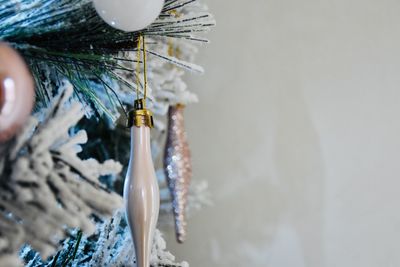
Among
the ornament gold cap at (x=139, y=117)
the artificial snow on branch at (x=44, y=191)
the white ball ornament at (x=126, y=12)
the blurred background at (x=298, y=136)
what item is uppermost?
the blurred background at (x=298, y=136)

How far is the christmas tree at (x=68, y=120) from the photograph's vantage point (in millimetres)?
263

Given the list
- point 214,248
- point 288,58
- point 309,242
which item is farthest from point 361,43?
point 214,248

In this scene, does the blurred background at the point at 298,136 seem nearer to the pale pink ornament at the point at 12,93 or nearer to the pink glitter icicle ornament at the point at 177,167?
the pink glitter icicle ornament at the point at 177,167

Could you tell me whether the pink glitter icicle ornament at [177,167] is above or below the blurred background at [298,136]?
below

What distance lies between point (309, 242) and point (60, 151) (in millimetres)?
819

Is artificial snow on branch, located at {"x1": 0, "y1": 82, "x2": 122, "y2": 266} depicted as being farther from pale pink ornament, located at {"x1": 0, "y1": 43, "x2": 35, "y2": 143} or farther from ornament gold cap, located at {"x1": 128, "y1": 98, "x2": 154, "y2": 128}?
ornament gold cap, located at {"x1": 128, "y1": 98, "x2": 154, "y2": 128}

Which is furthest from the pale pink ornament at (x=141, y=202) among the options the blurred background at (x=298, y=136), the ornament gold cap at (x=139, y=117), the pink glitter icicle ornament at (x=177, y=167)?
the blurred background at (x=298, y=136)

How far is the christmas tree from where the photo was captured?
0.26 meters

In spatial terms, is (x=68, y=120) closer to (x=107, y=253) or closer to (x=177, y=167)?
(x=107, y=253)

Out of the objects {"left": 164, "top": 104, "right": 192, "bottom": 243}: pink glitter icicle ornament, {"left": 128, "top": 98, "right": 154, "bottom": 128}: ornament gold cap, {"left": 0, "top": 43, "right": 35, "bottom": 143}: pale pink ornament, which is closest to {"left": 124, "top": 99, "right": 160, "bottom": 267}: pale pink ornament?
{"left": 128, "top": 98, "right": 154, "bottom": 128}: ornament gold cap

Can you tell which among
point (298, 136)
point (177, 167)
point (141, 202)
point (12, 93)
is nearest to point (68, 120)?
point (12, 93)

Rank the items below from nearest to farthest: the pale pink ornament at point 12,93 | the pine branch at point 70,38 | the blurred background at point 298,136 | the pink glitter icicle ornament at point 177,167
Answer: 1. the pale pink ornament at point 12,93
2. the pine branch at point 70,38
3. the pink glitter icicle ornament at point 177,167
4. the blurred background at point 298,136

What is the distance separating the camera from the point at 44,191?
27 centimetres

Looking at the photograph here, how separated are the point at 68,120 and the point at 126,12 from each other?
0.15m
